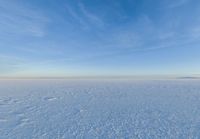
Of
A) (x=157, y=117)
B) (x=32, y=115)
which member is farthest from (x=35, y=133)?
(x=157, y=117)

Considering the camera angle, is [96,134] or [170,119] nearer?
[96,134]

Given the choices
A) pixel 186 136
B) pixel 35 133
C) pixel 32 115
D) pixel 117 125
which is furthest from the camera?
pixel 32 115

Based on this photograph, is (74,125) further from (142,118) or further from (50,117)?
(142,118)

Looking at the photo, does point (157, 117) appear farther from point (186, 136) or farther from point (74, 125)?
point (74, 125)

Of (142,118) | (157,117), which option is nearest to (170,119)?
(157,117)

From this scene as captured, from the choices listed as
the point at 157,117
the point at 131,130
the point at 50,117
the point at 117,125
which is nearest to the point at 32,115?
the point at 50,117

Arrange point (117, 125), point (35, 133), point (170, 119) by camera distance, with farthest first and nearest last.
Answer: point (170, 119), point (117, 125), point (35, 133)

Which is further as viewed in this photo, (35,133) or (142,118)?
(142,118)

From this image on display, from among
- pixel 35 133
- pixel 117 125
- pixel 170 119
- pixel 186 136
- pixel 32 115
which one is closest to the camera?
pixel 186 136
